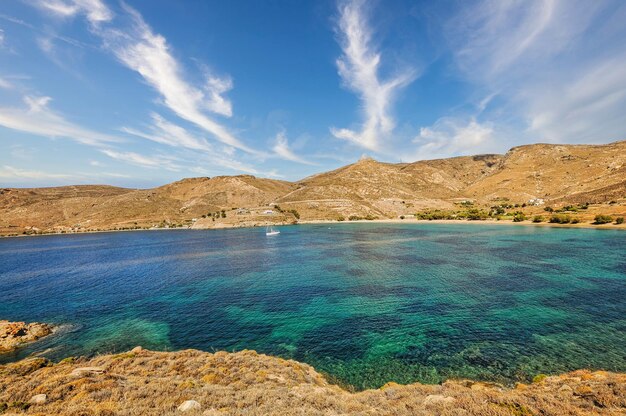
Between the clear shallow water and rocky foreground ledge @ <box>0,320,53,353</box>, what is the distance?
1871 mm

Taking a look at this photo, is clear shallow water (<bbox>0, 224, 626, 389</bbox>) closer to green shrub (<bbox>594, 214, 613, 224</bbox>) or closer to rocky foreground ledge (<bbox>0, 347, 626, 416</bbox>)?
rocky foreground ledge (<bbox>0, 347, 626, 416</bbox>)

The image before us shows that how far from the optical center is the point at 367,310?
115 feet

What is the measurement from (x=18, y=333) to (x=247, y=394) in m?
33.9

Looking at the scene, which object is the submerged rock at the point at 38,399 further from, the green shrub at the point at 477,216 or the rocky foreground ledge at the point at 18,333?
the green shrub at the point at 477,216

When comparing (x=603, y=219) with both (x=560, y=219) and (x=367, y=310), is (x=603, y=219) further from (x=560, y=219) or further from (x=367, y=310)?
(x=367, y=310)

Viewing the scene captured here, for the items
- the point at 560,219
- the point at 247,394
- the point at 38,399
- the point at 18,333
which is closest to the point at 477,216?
the point at 560,219

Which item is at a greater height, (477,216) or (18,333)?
(477,216)

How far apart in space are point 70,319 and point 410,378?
42656 millimetres

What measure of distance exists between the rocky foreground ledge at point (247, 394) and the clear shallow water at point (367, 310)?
203 inches

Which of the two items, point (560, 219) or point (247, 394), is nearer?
point (247, 394)

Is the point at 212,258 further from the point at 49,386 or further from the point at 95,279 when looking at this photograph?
the point at 49,386

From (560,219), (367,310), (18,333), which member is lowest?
(18,333)

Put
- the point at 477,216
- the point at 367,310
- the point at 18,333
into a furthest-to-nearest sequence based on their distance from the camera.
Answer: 1. the point at 477,216
2. the point at 367,310
3. the point at 18,333

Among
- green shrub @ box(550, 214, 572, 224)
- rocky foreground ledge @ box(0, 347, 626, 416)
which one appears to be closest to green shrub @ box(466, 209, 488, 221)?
green shrub @ box(550, 214, 572, 224)
